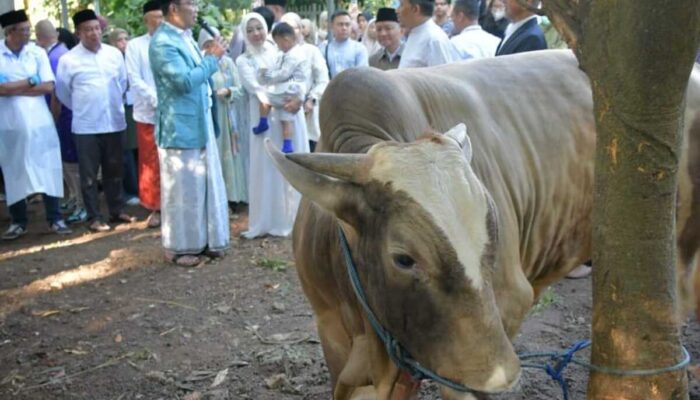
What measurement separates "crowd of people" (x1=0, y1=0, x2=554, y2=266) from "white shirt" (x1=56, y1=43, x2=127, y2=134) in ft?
0.04

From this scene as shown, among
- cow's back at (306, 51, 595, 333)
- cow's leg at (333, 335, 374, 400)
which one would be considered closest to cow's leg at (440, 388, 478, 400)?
cow's leg at (333, 335, 374, 400)

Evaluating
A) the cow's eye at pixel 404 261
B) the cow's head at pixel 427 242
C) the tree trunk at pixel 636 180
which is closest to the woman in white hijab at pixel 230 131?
the cow's head at pixel 427 242

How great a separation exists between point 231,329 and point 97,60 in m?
3.98

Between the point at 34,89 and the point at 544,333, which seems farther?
the point at 34,89

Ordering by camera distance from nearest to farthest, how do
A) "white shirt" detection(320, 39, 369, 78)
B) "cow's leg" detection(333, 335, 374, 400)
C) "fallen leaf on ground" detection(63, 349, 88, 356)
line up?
"cow's leg" detection(333, 335, 374, 400), "fallen leaf on ground" detection(63, 349, 88, 356), "white shirt" detection(320, 39, 369, 78)

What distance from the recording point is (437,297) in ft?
7.57

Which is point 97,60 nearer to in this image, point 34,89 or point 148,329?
point 34,89

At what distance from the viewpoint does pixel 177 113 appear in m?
6.44

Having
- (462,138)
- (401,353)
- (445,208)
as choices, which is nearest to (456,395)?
(401,353)

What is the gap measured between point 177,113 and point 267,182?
56.8 inches

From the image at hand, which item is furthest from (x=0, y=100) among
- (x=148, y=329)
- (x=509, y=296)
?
(x=509, y=296)

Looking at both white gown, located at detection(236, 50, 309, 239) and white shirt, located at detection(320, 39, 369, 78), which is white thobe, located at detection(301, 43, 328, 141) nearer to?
white gown, located at detection(236, 50, 309, 239)

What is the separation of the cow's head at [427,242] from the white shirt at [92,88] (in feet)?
19.9

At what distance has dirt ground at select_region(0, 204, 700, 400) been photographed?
14.6ft
